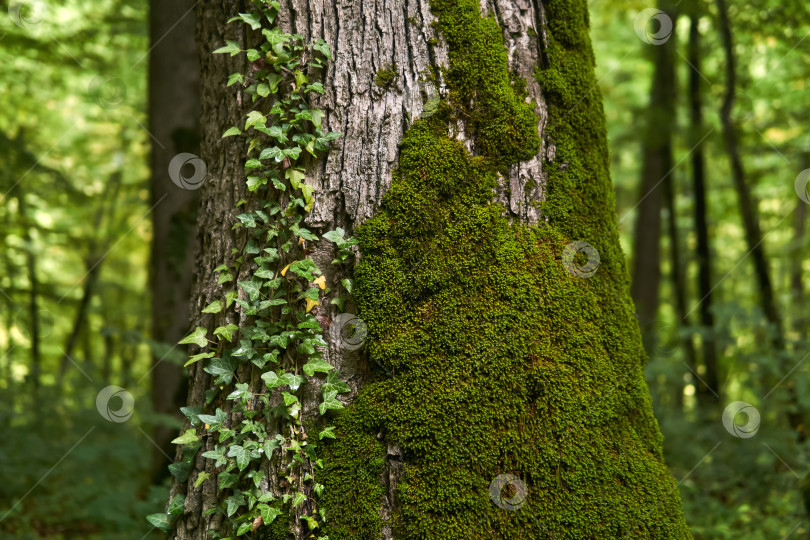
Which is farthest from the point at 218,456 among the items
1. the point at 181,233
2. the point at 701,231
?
the point at 701,231

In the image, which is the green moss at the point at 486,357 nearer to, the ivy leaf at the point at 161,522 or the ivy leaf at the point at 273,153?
the ivy leaf at the point at 273,153

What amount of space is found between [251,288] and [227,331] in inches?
7.0

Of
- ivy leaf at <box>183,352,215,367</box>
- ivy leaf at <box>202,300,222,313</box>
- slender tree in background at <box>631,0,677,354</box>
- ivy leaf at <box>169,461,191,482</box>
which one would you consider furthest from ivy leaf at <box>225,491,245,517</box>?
slender tree in background at <box>631,0,677,354</box>

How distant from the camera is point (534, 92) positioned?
77.7 inches

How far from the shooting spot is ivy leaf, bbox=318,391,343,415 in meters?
1.79

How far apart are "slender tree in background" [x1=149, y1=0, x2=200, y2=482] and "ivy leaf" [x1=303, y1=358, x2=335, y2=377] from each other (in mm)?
3689

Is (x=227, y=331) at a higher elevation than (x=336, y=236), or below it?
below

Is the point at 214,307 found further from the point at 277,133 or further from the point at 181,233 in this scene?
the point at 181,233

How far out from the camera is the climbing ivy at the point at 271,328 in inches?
69.6

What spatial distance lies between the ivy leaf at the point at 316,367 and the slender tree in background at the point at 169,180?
3689mm

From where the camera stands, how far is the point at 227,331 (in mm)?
1854

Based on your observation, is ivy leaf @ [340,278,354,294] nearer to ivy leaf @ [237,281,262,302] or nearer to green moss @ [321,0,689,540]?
green moss @ [321,0,689,540]

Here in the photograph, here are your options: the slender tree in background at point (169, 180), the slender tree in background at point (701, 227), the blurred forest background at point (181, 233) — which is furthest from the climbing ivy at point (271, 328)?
the slender tree in background at point (701, 227)

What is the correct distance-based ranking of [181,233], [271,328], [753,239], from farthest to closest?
1. [753,239]
2. [181,233]
3. [271,328]
